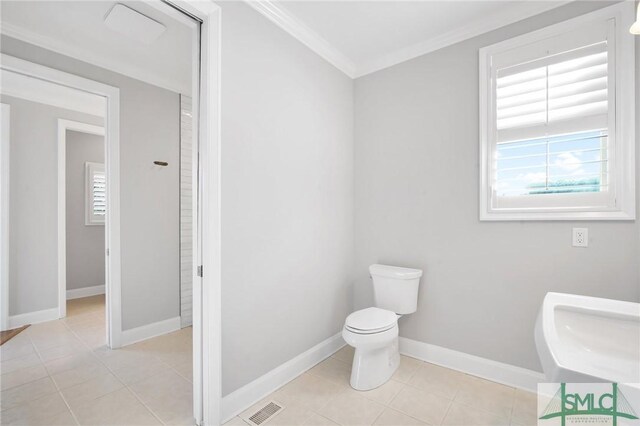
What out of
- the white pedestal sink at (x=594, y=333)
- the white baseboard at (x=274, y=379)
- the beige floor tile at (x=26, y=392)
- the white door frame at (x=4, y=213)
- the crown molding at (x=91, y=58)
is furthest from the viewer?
the white door frame at (x=4, y=213)

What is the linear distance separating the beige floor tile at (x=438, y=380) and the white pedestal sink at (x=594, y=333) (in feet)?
3.45

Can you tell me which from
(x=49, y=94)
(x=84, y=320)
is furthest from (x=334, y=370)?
(x=49, y=94)

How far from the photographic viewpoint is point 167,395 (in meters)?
1.98

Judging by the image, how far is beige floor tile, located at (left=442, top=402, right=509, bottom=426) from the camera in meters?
1.69

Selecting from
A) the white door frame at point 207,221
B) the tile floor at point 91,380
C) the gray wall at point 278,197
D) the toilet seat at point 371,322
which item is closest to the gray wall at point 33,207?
the tile floor at point 91,380

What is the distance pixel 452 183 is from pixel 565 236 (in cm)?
77

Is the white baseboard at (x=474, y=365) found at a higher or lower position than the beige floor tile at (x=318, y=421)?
higher

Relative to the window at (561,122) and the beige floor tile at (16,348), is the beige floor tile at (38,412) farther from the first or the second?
the window at (561,122)

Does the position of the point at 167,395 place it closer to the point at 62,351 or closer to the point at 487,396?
the point at 62,351

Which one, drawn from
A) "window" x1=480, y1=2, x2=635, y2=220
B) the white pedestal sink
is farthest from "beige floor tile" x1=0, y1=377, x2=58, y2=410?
"window" x1=480, y1=2, x2=635, y2=220

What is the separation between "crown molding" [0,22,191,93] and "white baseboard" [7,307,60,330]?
276 cm

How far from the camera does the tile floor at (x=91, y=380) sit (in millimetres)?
1778

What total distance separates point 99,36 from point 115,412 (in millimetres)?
2639

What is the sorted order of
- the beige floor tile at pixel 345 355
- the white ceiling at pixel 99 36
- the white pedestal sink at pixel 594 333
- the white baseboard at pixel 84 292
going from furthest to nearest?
the white baseboard at pixel 84 292 < the beige floor tile at pixel 345 355 < the white ceiling at pixel 99 36 < the white pedestal sink at pixel 594 333
